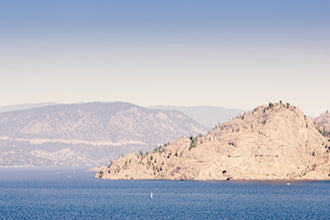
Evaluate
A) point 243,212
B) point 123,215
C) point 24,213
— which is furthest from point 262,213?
point 24,213

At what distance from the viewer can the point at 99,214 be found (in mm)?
192000

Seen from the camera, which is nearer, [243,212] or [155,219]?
[155,219]

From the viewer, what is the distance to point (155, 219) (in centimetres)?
17950

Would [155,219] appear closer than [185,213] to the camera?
Yes

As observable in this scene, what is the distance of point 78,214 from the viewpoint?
7569 inches

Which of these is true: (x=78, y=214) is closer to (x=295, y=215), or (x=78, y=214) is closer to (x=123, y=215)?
(x=123, y=215)

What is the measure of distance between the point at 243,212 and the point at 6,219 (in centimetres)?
7893

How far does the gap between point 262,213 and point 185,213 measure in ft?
85.2

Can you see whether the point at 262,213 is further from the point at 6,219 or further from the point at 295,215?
the point at 6,219

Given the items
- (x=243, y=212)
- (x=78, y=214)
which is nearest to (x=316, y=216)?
(x=243, y=212)

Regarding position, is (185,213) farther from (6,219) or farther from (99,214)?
(6,219)

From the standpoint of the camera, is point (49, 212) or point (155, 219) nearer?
point (155, 219)

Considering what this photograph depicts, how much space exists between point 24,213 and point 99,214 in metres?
27.6

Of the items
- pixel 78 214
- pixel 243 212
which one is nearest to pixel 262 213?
pixel 243 212
